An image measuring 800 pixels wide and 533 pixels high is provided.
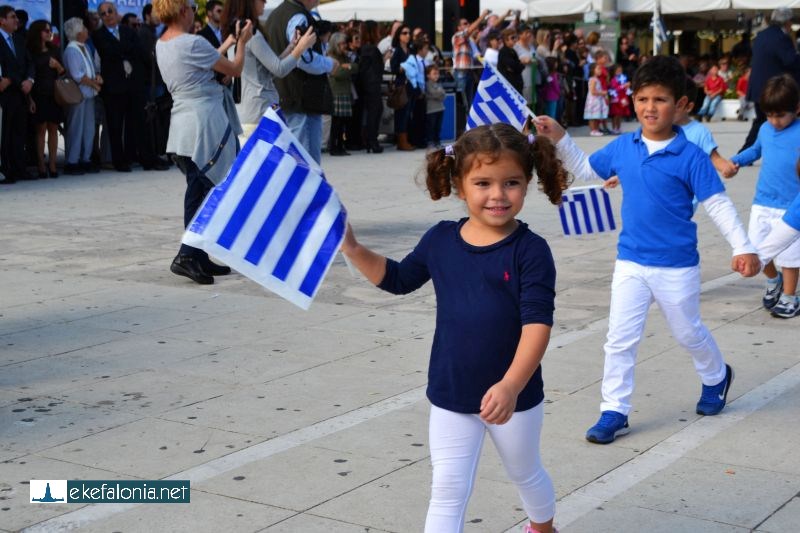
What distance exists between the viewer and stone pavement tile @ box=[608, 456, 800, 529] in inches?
169

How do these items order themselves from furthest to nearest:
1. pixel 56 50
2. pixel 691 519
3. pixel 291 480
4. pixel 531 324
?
pixel 56 50 → pixel 291 480 → pixel 691 519 → pixel 531 324

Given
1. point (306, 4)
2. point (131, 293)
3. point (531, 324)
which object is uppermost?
point (306, 4)

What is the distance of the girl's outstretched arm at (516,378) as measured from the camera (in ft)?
10.9

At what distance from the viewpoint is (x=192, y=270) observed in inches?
338

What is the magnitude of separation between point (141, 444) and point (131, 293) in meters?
3.33

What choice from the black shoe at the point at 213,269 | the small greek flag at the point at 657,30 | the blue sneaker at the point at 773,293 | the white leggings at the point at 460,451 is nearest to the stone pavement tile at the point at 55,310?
the black shoe at the point at 213,269

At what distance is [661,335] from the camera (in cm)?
706

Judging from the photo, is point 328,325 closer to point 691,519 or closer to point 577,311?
point 577,311

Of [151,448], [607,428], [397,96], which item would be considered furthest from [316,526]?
[397,96]

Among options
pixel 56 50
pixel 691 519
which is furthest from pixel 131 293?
pixel 56 50

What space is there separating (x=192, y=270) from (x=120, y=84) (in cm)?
754

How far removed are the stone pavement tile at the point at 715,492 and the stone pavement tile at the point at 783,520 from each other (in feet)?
0.10

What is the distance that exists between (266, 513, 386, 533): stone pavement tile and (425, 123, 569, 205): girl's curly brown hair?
1.17 meters

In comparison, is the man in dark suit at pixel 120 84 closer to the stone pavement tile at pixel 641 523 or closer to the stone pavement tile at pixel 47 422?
the stone pavement tile at pixel 47 422
